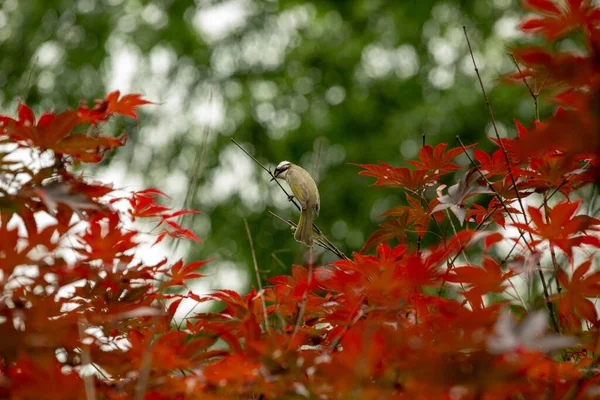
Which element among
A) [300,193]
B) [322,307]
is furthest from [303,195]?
[322,307]

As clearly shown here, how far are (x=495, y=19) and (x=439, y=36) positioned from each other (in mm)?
543

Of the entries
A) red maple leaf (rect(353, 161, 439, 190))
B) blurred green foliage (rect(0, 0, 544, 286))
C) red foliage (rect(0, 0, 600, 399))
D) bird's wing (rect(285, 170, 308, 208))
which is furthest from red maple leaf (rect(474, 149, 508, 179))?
blurred green foliage (rect(0, 0, 544, 286))

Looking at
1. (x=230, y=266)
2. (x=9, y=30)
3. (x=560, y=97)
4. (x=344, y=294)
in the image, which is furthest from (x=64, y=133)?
(x=9, y=30)

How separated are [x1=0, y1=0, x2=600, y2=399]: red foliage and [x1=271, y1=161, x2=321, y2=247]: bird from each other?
2.09 ft

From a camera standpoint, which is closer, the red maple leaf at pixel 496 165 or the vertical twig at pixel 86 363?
the vertical twig at pixel 86 363

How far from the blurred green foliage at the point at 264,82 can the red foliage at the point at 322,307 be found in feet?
14.2

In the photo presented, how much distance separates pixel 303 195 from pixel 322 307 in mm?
1150

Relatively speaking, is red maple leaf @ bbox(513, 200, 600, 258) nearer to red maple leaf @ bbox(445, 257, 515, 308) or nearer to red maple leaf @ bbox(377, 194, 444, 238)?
red maple leaf @ bbox(445, 257, 515, 308)

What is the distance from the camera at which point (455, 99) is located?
5680 millimetres

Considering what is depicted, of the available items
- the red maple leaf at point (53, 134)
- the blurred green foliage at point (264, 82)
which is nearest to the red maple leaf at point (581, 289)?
the red maple leaf at point (53, 134)

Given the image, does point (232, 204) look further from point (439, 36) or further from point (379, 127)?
point (439, 36)

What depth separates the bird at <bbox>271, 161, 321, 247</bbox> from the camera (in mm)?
2117

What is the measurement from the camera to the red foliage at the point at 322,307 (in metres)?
0.87

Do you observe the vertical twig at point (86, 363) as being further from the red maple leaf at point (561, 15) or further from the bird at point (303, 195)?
the bird at point (303, 195)
